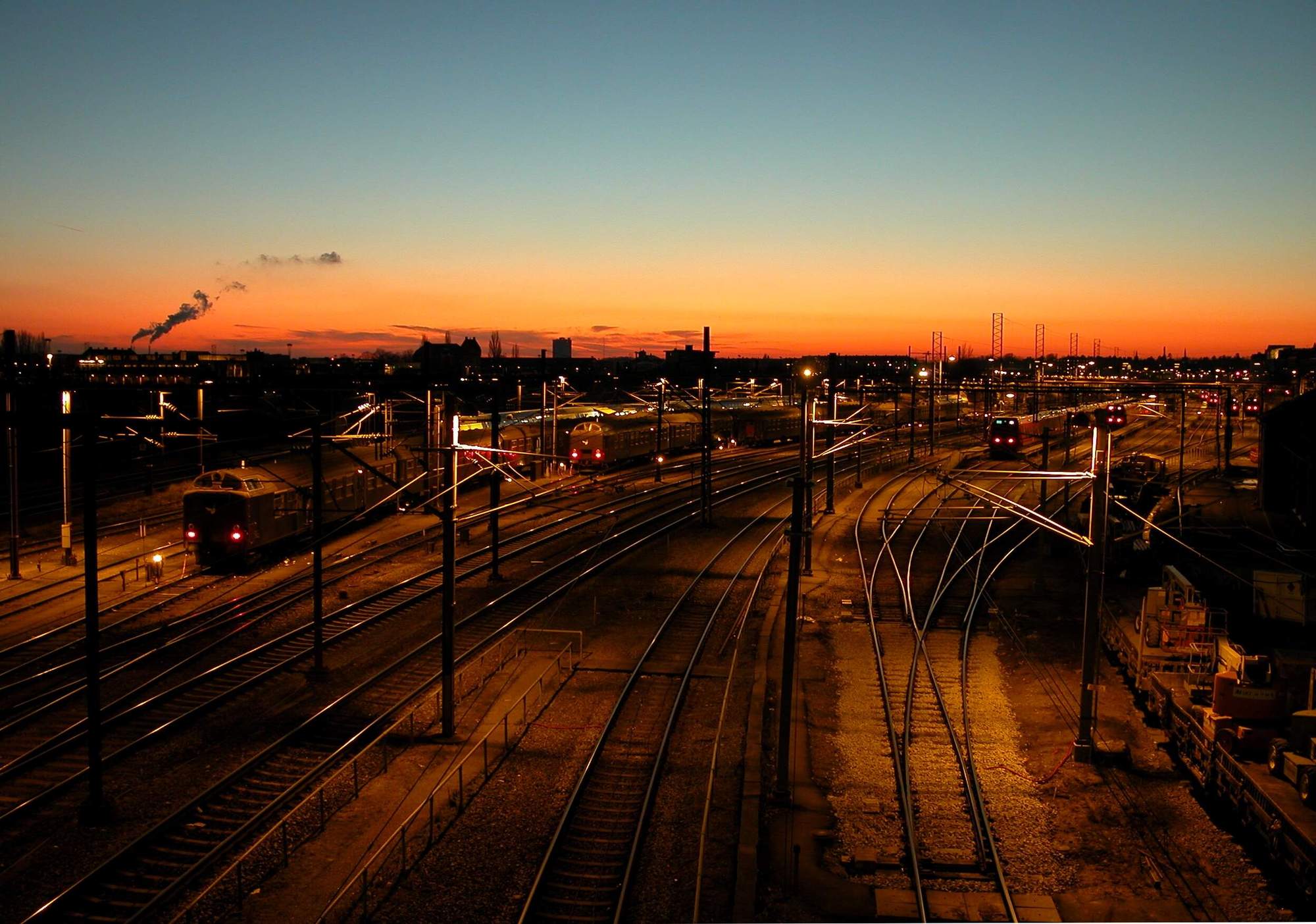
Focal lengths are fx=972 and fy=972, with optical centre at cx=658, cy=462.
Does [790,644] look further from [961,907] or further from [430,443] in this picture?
[430,443]

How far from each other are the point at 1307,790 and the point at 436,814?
410 inches

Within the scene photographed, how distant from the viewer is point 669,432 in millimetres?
57594

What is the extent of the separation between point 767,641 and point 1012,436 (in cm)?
2747

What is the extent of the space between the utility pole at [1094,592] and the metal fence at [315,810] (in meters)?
10.1

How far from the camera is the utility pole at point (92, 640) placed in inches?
438

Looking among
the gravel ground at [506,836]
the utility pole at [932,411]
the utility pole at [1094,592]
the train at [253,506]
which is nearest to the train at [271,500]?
the train at [253,506]

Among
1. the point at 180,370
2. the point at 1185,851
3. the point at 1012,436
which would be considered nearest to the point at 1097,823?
the point at 1185,851

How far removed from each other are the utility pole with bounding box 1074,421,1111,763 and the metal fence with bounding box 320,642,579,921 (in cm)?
864

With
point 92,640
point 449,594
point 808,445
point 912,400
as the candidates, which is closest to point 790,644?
point 449,594

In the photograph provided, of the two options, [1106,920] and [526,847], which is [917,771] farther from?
[526,847]

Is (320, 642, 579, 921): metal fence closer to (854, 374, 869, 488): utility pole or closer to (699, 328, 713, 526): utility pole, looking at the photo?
(699, 328, 713, 526): utility pole

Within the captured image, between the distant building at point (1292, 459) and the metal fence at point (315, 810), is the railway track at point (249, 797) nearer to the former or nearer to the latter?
the metal fence at point (315, 810)

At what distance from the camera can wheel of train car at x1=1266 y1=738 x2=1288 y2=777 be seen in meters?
12.0

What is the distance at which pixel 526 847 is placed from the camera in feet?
38.5
